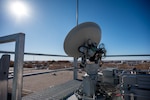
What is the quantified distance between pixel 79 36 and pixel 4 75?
3.66 feet

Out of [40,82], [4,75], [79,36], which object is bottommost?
[40,82]

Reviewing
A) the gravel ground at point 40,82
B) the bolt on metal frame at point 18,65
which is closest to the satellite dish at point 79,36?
the bolt on metal frame at point 18,65

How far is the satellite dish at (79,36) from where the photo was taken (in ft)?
4.99

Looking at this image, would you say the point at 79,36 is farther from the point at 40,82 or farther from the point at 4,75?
the point at 40,82

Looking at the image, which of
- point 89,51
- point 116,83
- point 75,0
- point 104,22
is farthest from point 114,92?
point 75,0

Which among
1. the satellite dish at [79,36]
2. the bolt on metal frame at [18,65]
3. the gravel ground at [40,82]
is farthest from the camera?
the gravel ground at [40,82]

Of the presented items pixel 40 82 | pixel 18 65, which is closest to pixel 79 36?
pixel 18 65

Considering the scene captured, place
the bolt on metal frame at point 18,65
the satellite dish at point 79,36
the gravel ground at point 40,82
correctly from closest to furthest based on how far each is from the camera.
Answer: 1. the bolt on metal frame at point 18,65
2. the satellite dish at point 79,36
3. the gravel ground at point 40,82

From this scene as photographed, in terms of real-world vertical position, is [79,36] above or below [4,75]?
above

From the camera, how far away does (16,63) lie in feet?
1.91

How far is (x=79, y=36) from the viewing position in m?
1.56

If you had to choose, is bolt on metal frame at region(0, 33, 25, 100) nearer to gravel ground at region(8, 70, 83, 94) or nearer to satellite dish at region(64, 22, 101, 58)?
satellite dish at region(64, 22, 101, 58)

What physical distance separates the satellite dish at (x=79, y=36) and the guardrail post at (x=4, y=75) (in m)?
1.03

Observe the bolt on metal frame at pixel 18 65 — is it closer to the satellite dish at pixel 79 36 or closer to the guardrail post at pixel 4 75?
the guardrail post at pixel 4 75
